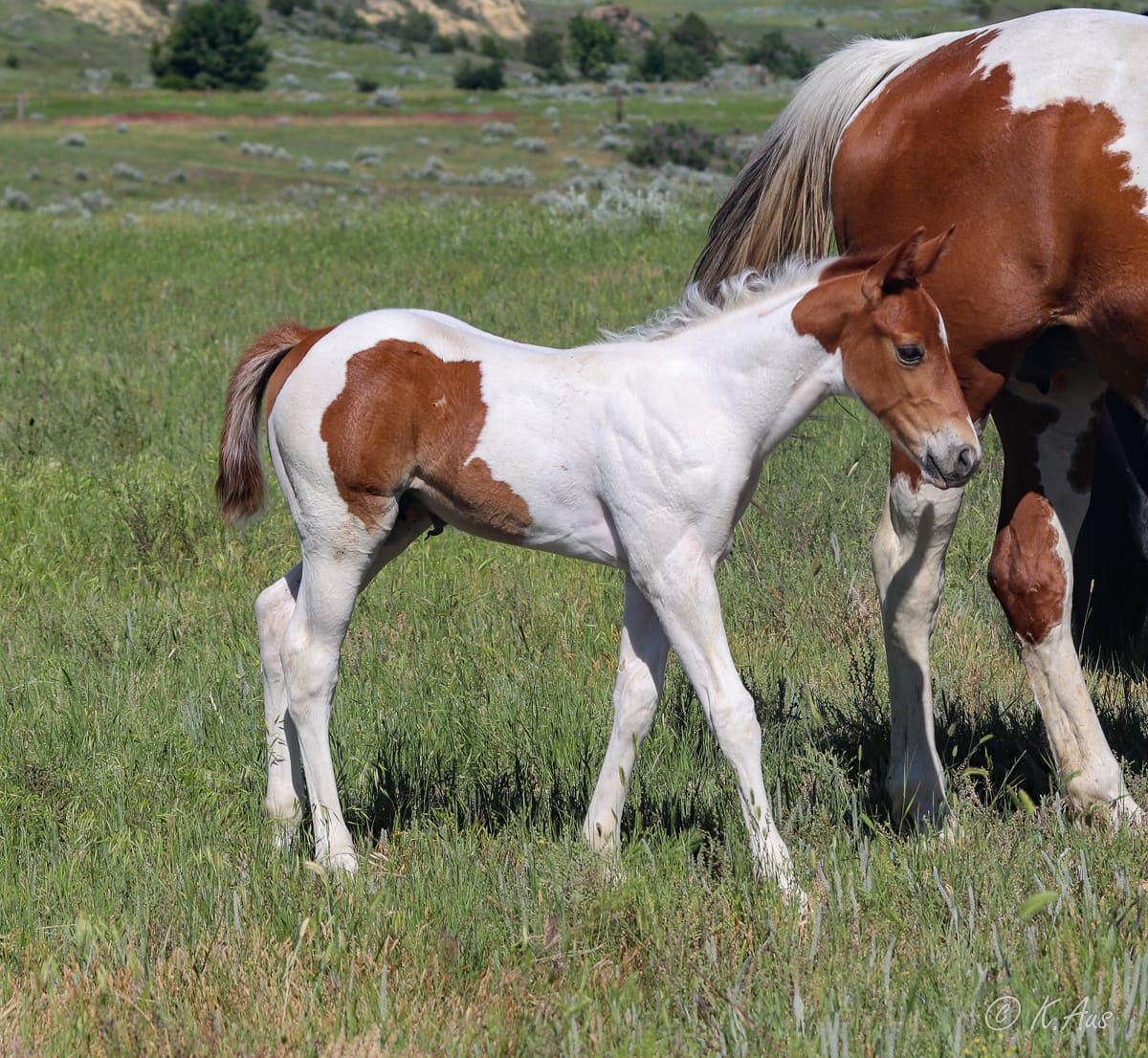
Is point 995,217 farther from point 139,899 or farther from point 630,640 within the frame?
point 139,899

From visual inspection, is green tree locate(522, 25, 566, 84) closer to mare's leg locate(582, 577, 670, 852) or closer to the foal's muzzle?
mare's leg locate(582, 577, 670, 852)

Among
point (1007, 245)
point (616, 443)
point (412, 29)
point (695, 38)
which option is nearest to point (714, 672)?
point (616, 443)

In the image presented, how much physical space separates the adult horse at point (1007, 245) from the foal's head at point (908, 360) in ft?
2.55

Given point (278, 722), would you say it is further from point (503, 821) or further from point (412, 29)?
point (412, 29)

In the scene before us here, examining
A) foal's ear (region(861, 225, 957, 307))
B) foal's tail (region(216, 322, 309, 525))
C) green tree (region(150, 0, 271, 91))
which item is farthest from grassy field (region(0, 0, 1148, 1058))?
A: green tree (region(150, 0, 271, 91))

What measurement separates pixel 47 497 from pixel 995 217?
4651 millimetres

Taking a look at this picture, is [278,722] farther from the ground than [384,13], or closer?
closer

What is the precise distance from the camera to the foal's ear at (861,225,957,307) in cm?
305

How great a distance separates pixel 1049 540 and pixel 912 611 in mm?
477

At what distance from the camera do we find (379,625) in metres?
5.42

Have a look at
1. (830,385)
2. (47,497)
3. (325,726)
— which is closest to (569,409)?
(830,385)

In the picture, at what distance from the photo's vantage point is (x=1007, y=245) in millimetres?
3783

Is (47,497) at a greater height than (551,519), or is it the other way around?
(551,519)

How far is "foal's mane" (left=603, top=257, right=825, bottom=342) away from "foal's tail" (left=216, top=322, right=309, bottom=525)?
932 millimetres
